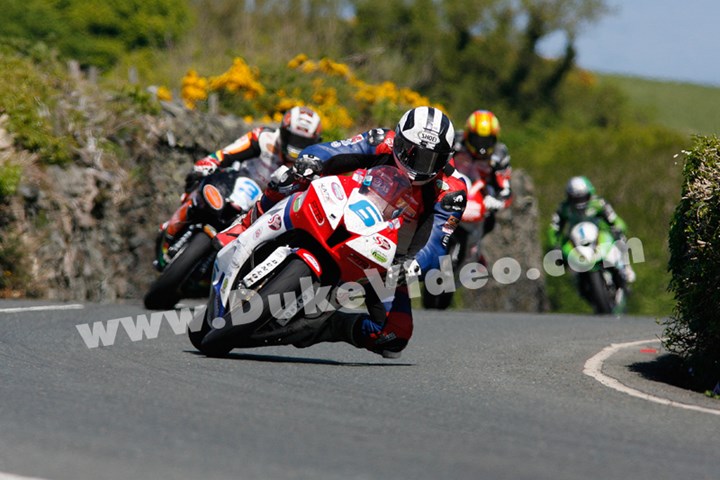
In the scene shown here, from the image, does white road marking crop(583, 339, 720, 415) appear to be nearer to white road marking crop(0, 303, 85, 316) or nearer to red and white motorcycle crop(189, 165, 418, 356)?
red and white motorcycle crop(189, 165, 418, 356)

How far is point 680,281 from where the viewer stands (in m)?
8.15

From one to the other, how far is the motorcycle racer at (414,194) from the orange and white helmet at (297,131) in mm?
2620

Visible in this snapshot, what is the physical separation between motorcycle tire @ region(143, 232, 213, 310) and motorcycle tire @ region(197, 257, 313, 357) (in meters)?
2.78

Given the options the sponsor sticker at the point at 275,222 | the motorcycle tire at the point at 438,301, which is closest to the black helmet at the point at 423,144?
the sponsor sticker at the point at 275,222

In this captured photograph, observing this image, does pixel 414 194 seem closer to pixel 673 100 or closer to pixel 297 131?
pixel 297 131

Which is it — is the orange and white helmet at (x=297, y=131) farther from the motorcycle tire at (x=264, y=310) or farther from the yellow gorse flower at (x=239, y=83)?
the yellow gorse flower at (x=239, y=83)

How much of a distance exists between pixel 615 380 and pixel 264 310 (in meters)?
2.20

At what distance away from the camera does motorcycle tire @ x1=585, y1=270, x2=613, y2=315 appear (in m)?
16.3

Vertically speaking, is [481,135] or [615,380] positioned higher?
[481,135]

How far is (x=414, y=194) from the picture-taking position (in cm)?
789

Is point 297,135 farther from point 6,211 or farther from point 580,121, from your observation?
point 580,121

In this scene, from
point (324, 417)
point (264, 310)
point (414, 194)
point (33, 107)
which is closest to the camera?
point (324, 417)

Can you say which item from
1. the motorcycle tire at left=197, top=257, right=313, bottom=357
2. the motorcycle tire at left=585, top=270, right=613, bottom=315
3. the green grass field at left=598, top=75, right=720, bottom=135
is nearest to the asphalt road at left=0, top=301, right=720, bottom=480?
the motorcycle tire at left=197, top=257, right=313, bottom=357

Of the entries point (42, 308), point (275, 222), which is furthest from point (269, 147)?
point (275, 222)
